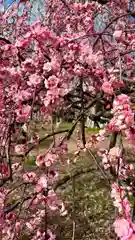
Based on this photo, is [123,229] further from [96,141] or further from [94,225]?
[94,225]

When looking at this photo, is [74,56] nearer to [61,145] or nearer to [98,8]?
[61,145]

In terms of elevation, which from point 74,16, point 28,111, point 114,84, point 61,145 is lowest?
point 61,145

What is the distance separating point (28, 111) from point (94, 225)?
3108 mm

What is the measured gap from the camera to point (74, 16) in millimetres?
3816

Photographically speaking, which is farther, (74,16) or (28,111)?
(74,16)

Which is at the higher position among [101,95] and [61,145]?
[101,95]

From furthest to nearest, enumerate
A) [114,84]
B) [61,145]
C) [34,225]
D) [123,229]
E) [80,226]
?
[80,226]
[34,225]
[61,145]
[114,84]
[123,229]

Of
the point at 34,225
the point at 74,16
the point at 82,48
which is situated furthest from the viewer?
the point at 74,16

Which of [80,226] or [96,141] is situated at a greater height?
[96,141]

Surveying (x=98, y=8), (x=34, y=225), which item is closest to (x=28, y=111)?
(x=34, y=225)

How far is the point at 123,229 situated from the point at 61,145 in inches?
44.9

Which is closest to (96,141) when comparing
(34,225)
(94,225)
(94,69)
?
(94,69)

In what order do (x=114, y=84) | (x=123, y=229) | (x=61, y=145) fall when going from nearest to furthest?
(x=123, y=229) < (x=114, y=84) < (x=61, y=145)

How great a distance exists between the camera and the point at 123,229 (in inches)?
36.7
